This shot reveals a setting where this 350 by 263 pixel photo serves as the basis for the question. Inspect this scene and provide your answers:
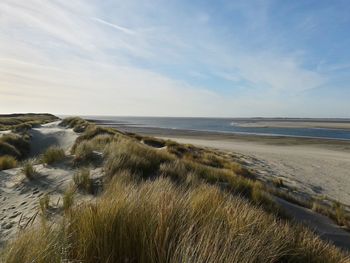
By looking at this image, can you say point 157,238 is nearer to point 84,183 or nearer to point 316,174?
point 84,183

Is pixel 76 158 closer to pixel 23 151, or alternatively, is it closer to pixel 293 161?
pixel 23 151

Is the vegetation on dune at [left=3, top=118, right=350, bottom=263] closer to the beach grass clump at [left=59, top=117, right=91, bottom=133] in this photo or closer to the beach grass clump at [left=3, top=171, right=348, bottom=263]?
the beach grass clump at [left=3, top=171, right=348, bottom=263]

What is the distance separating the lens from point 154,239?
2.33 m

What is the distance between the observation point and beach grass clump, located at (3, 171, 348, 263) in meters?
2.11

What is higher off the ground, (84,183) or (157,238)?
(157,238)

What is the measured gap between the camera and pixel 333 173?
713 inches

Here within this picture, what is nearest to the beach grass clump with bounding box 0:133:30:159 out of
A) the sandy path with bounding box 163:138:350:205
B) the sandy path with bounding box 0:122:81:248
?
the sandy path with bounding box 0:122:81:248

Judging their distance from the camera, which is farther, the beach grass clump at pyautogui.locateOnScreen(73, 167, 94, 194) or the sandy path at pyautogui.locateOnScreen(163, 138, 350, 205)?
the sandy path at pyautogui.locateOnScreen(163, 138, 350, 205)

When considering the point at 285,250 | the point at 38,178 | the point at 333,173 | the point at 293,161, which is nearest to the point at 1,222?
the point at 38,178

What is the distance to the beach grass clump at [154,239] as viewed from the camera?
2109 millimetres

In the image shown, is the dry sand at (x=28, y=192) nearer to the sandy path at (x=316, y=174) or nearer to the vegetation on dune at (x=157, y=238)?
the vegetation on dune at (x=157, y=238)

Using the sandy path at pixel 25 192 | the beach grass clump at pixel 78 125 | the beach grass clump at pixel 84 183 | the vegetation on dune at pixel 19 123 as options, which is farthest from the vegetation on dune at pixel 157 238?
the vegetation on dune at pixel 19 123

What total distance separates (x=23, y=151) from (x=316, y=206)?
51.8 ft

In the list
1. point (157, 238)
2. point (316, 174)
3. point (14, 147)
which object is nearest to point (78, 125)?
point (14, 147)
